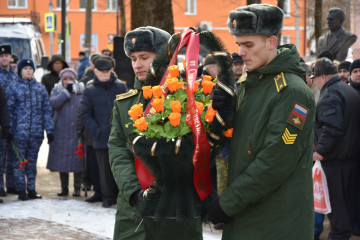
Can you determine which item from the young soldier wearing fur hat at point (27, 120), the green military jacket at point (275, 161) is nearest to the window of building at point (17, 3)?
the young soldier wearing fur hat at point (27, 120)

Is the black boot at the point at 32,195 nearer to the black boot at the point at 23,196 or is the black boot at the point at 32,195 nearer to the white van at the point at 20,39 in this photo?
the black boot at the point at 23,196

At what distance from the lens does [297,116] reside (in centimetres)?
329

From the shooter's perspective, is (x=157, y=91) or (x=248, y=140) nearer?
(x=248, y=140)

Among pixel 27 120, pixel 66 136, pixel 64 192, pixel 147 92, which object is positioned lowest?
pixel 64 192

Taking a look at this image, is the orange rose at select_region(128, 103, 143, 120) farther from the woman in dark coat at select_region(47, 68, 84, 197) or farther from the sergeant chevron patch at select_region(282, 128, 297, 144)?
the woman in dark coat at select_region(47, 68, 84, 197)

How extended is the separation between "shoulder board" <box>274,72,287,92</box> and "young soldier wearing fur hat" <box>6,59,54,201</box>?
21.9 ft

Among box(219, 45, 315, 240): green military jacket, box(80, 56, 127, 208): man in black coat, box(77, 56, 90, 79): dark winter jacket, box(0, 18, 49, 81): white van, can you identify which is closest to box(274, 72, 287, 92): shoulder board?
box(219, 45, 315, 240): green military jacket

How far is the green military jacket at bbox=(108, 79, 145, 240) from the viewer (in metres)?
3.96

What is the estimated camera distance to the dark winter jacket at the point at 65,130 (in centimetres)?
998

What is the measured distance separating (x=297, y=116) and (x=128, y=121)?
128 cm

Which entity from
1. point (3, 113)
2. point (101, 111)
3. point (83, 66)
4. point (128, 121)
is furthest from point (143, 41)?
point (83, 66)

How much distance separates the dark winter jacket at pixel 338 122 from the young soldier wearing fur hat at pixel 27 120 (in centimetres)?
438

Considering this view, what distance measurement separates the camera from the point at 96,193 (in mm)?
9414

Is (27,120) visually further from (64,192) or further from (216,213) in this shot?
(216,213)
